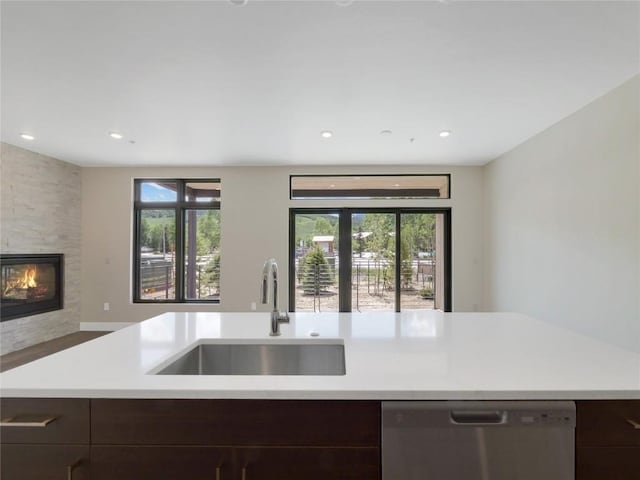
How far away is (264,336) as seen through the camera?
4.93 feet

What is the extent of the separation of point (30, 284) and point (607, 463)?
580 centimetres

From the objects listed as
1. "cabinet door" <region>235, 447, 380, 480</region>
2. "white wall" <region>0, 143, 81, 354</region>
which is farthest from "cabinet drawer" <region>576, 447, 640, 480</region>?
"white wall" <region>0, 143, 81, 354</region>

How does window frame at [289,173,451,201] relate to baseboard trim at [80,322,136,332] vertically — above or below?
above

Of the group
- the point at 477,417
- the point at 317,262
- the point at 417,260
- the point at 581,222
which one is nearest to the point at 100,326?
the point at 317,262

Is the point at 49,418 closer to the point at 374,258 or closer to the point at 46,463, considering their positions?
the point at 46,463

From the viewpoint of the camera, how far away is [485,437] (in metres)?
0.91

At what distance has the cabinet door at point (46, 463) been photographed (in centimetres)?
91

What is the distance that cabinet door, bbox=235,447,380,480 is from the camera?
3.04ft

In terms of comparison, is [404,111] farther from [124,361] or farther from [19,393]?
[19,393]

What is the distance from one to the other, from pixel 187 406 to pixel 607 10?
2.70 meters

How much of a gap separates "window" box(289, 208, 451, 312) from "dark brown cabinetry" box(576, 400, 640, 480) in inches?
160

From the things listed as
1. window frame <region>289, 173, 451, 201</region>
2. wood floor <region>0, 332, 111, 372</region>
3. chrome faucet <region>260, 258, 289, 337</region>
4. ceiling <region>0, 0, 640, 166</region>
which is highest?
ceiling <region>0, 0, 640, 166</region>

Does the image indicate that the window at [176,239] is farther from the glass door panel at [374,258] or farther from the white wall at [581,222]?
the white wall at [581,222]

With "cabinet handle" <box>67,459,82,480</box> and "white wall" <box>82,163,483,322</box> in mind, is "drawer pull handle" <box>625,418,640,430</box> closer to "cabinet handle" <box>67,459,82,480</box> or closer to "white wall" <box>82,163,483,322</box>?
"cabinet handle" <box>67,459,82,480</box>
